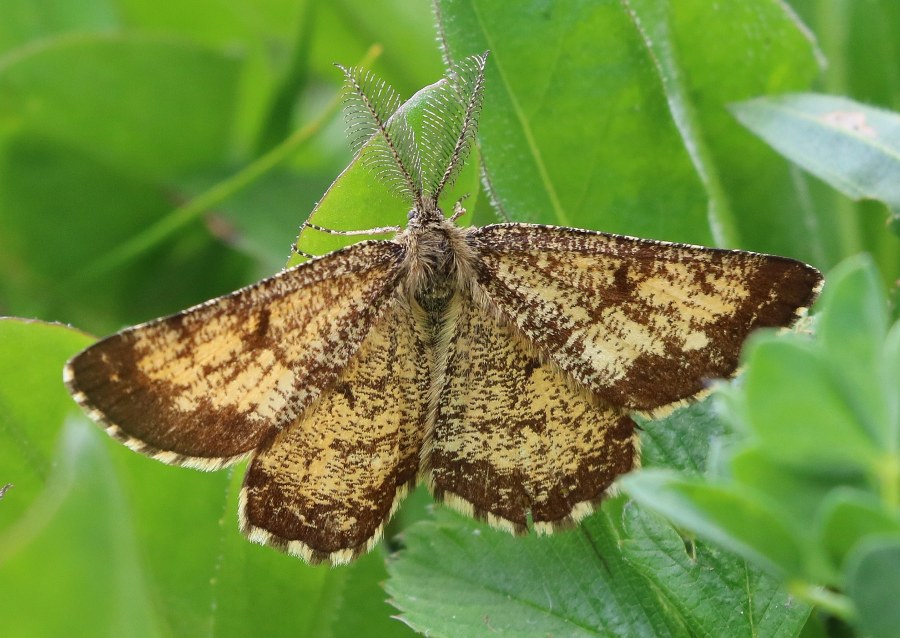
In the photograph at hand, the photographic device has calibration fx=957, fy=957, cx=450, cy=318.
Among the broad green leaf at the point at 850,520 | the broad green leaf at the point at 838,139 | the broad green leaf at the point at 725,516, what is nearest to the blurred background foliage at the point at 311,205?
Answer: the broad green leaf at the point at 838,139

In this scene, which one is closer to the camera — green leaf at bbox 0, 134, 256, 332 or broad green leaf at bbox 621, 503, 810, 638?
broad green leaf at bbox 621, 503, 810, 638

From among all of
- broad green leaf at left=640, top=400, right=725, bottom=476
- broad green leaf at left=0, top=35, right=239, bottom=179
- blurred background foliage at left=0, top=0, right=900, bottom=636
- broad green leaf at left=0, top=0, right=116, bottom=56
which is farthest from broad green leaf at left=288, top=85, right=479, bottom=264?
broad green leaf at left=0, top=0, right=116, bottom=56

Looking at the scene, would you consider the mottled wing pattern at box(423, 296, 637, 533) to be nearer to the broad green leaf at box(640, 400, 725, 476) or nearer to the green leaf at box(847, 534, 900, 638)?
the broad green leaf at box(640, 400, 725, 476)

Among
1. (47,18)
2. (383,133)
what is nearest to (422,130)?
(383,133)

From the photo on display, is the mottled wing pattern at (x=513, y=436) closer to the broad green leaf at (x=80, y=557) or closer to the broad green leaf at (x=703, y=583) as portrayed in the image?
the broad green leaf at (x=703, y=583)

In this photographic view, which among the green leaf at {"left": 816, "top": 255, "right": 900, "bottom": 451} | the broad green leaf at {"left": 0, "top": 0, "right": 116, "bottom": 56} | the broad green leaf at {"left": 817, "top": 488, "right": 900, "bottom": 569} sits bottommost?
the broad green leaf at {"left": 817, "top": 488, "right": 900, "bottom": 569}

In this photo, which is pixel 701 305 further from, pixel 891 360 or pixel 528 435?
pixel 891 360

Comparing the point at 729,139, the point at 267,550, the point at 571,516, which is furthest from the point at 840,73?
the point at 267,550
